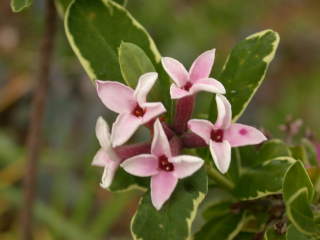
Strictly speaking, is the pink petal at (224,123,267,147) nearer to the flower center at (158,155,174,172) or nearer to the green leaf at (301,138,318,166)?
the flower center at (158,155,174,172)

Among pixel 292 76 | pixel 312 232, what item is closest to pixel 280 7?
pixel 292 76

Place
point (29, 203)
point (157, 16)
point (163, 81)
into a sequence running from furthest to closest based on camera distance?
point (157, 16) < point (29, 203) < point (163, 81)

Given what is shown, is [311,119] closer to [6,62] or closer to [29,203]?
[6,62]

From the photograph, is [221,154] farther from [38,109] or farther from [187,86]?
[38,109]

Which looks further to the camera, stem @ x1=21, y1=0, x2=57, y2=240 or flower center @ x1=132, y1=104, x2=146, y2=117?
stem @ x1=21, y1=0, x2=57, y2=240

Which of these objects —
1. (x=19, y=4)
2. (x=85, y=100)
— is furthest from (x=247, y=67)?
(x=85, y=100)

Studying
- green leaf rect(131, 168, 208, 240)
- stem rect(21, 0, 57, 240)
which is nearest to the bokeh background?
stem rect(21, 0, 57, 240)

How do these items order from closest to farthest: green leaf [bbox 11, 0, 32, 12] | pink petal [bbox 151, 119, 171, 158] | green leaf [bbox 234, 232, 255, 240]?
pink petal [bbox 151, 119, 171, 158] → green leaf [bbox 11, 0, 32, 12] → green leaf [bbox 234, 232, 255, 240]
